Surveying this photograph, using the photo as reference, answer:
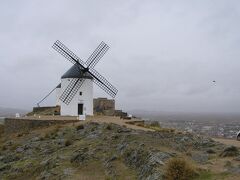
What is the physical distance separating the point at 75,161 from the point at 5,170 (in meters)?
5.29

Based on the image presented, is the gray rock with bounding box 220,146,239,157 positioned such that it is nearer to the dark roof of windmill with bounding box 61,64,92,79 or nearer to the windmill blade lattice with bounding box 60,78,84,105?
the windmill blade lattice with bounding box 60,78,84,105

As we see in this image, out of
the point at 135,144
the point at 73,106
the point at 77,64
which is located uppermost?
the point at 77,64

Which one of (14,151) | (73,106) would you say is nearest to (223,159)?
(14,151)

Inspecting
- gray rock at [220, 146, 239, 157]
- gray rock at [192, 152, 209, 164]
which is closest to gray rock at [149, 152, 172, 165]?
gray rock at [192, 152, 209, 164]

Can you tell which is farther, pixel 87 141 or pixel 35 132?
pixel 35 132

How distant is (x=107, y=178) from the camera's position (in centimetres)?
2197

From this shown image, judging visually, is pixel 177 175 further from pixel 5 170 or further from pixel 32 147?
pixel 32 147

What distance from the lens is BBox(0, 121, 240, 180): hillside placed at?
20.3 m

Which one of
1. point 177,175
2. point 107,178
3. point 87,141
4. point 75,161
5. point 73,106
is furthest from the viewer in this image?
point 73,106

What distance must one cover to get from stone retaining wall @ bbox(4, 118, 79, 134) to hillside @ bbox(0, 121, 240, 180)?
5.44 meters

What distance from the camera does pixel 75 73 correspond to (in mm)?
46594

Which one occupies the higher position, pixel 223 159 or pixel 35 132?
pixel 35 132

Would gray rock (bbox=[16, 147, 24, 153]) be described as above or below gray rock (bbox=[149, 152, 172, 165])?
above

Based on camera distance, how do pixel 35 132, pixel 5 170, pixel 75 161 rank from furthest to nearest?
pixel 35 132, pixel 5 170, pixel 75 161
